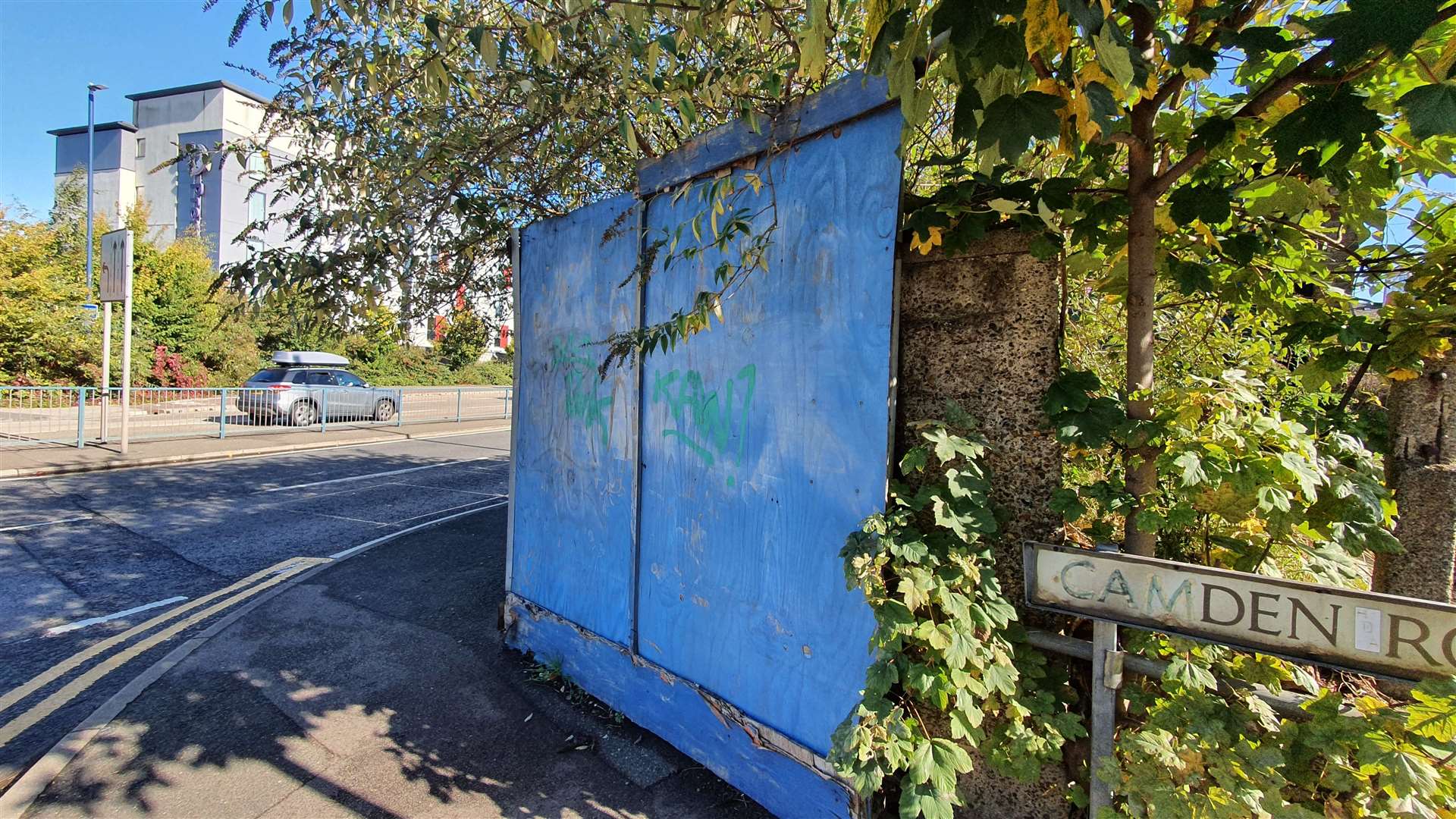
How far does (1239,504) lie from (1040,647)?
0.69 m

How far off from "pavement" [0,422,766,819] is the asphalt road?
26mm

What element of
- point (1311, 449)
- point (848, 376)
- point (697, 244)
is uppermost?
point (697, 244)

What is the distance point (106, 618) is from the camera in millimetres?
4559

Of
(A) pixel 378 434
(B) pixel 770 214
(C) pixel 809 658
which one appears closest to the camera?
(C) pixel 809 658

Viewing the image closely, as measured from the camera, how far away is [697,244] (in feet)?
9.65

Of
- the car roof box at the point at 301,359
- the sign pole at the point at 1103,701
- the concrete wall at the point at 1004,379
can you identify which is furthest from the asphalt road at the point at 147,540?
the car roof box at the point at 301,359

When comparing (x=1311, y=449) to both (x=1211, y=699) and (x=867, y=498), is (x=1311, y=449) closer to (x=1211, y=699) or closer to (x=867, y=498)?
(x=1211, y=699)

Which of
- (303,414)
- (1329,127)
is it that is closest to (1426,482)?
(1329,127)

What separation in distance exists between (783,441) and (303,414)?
56.6ft

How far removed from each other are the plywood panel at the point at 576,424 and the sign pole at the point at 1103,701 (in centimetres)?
215

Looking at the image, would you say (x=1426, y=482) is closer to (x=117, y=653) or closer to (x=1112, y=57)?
(x=1112, y=57)

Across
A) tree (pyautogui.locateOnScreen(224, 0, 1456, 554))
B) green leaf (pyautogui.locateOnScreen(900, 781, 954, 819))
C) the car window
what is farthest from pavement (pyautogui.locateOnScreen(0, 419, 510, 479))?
green leaf (pyautogui.locateOnScreen(900, 781, 954, 819))

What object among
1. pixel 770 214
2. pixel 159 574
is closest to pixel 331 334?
pixel 159 574

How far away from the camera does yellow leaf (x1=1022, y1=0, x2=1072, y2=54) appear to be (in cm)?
138
